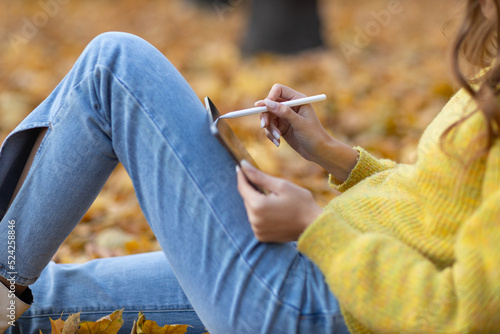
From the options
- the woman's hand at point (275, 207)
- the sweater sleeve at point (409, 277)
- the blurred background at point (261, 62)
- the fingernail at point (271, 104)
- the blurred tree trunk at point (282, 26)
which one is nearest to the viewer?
the sweater sleeve at point (409, 277)

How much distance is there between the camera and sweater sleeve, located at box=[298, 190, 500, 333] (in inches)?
30.6

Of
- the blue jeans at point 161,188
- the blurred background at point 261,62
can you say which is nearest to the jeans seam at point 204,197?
Result: the blue jeans at point 161,188

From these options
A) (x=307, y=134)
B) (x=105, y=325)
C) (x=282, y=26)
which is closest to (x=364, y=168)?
(x=307, y=134)

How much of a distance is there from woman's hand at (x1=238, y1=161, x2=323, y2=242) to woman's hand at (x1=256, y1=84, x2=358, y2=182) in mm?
305

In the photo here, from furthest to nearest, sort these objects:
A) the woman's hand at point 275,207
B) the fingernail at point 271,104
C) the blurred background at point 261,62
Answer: the blurred background at point 261,62, the fingernail at point 271,104, the woman's hand at point 275,207

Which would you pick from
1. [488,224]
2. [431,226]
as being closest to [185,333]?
[431,226]

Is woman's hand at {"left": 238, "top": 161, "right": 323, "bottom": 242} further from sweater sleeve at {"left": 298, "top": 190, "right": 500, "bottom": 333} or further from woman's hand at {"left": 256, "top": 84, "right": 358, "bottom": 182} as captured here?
woman's hand at {"left": 256, "top": 84, "right": 358, "bottom": 182}

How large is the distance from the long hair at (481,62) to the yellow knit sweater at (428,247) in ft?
0.07

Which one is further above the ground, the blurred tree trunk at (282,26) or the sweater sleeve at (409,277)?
the blurred tree trunk at (282,26)

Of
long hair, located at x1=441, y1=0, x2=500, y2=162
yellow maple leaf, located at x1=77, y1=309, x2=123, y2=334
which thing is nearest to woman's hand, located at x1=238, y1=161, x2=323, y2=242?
long hair, located at x1=441, y1=0, x2=500, y2=162

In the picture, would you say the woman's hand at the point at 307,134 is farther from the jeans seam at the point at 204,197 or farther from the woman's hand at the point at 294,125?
the jeans seam at the point at 204,197

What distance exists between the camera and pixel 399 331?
83cm

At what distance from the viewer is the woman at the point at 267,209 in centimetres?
82

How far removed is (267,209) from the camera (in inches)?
35.4
